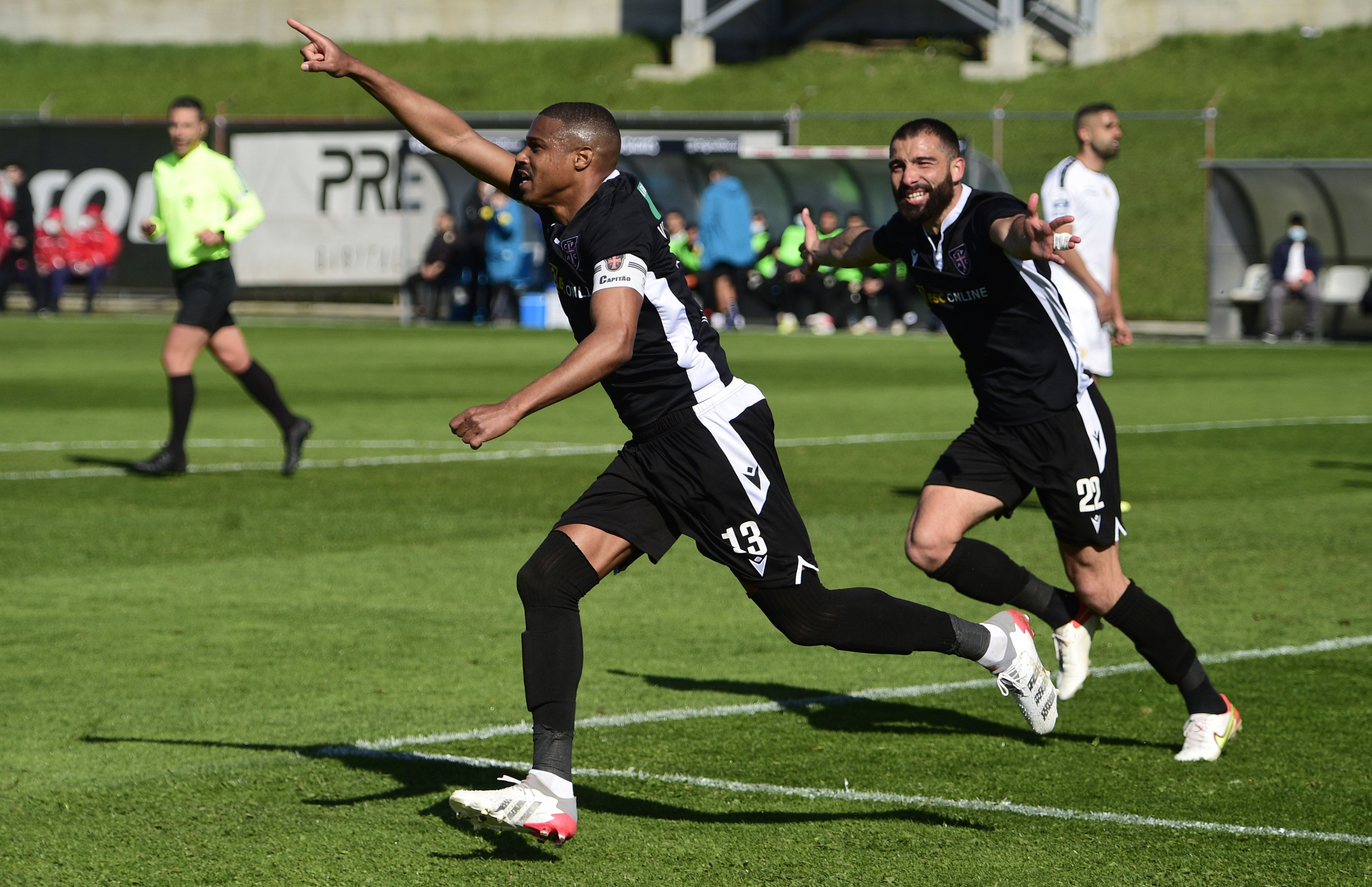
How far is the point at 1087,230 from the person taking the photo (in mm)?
10211

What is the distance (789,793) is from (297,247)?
29.3 metres

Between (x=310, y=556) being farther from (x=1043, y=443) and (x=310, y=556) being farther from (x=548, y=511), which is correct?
(x=1043, y=443)

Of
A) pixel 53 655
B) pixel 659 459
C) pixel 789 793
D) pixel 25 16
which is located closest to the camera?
pixel 659 459

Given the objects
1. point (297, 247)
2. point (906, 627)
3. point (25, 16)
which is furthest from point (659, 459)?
point (25, 16)

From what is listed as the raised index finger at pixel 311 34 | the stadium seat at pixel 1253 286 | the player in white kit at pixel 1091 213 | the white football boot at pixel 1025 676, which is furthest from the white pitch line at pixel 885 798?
the stadium seat at pixel 1253 286

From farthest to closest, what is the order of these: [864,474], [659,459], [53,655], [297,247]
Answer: [297,247] → [864,474] → [53,655] → [659,459]

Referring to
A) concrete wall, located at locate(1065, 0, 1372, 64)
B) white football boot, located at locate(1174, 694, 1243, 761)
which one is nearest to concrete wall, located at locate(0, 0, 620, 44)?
concrete wall, located at locate(1065, 0, 1372, 64)

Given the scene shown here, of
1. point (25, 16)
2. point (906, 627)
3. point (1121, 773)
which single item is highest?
point (25, 16)

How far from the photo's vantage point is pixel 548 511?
10805 millimetres

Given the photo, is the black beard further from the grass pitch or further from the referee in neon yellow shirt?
the referee in neon yellow shirt

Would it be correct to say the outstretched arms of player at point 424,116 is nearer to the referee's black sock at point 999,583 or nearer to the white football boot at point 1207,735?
the referee's black sock at point 999,583

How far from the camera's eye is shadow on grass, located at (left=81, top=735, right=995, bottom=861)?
489 centimetres

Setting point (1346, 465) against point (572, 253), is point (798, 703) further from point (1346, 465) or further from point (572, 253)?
point (1346, 465)

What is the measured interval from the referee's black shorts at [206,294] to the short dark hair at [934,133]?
23.6 feet
